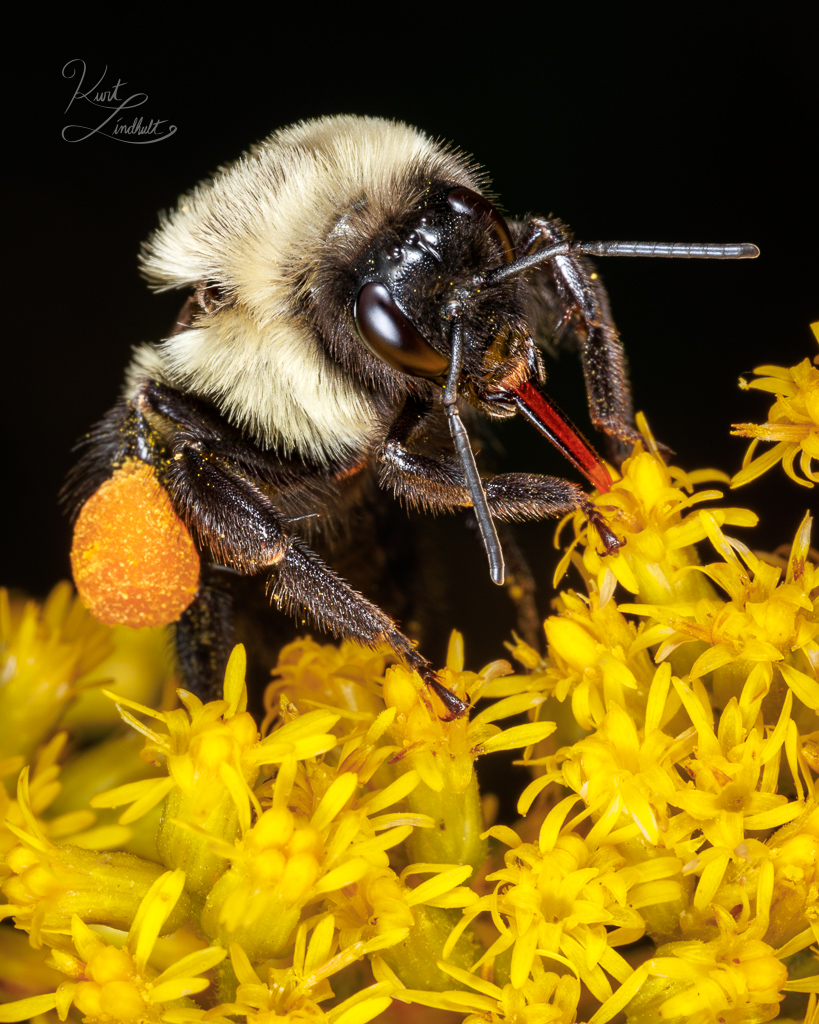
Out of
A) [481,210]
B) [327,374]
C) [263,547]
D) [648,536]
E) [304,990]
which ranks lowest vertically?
[304,990]

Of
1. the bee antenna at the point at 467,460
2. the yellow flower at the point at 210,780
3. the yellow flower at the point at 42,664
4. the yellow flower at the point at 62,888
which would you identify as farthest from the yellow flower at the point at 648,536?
the yellow flower at the point at 42,664

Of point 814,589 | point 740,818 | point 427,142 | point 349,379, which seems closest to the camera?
point 740,818

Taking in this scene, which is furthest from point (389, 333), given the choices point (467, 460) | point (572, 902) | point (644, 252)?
point (572, 902)

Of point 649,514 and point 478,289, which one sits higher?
point 478,289

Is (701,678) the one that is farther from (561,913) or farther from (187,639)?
(187,639)

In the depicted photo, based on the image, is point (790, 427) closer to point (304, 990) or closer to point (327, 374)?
point (327, 374)

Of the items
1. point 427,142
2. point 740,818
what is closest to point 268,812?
point 740,818

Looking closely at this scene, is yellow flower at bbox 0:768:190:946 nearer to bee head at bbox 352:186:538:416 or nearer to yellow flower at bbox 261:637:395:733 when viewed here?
yellow flower at bbox 261:637:395:733


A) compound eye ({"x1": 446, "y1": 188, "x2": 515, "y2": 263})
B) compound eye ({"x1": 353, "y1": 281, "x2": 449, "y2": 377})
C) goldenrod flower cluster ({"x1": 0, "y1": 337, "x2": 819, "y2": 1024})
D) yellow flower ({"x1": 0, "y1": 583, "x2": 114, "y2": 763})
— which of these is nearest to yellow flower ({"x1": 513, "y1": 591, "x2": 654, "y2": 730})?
goldenrod flower cluster ({"x1": 0, "y1": 337, "x2": 819, "y2": 1024})
